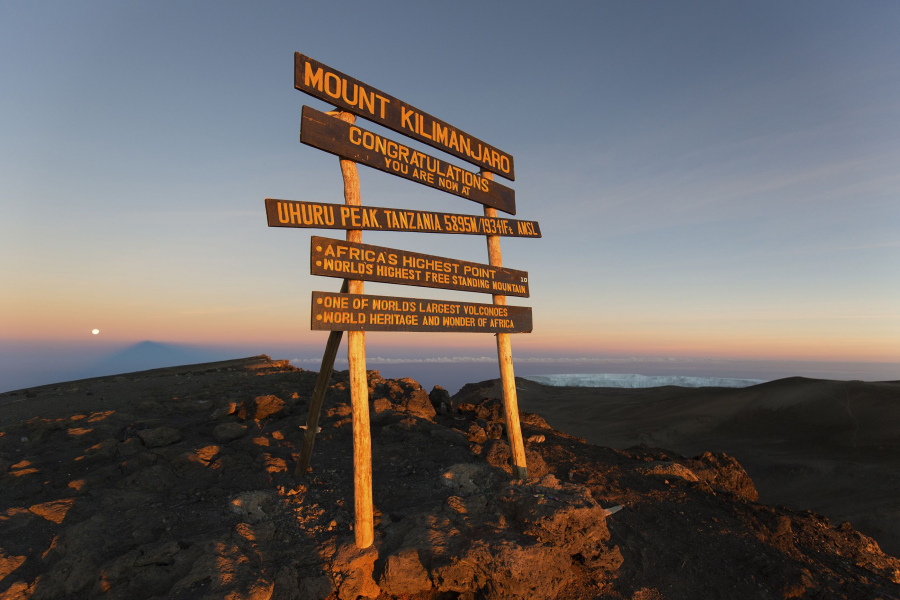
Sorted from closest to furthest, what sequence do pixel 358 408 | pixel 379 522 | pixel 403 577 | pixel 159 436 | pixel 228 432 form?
pixel 403 577 → pixel 358 408 → pixel 379 522 → pixel 159 436 → pixel 228 432

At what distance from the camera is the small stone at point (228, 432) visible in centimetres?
773

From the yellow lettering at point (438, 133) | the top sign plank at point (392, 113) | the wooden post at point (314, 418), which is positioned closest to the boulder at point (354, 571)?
the wooden post at point (314, 418)

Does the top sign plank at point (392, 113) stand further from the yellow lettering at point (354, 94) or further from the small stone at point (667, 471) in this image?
the small stone at point (667, 471)

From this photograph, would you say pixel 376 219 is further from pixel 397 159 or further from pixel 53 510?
pixel 53 510

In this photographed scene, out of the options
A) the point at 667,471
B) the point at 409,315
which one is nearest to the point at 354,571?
the point at 409,315

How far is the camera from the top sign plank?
516 cm

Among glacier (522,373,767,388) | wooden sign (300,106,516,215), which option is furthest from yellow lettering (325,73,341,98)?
glacier (522,373,767,388)

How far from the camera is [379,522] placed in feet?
17.1

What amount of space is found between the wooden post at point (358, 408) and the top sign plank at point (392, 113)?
25 centimetres

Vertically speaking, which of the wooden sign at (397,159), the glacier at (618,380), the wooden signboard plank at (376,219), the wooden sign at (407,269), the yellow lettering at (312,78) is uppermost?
the yellow lettering at (312,78)

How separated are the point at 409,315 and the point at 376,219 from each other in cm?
124

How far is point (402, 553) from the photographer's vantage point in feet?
15.3

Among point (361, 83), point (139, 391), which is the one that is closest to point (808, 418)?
point (361, 83)

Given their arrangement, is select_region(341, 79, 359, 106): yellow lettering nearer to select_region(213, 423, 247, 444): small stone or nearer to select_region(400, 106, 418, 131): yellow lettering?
select_region(400, 106, 418, 131): yellow lettering
